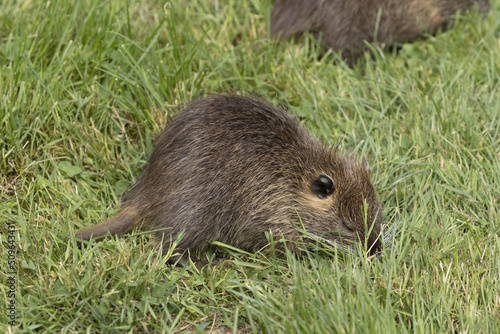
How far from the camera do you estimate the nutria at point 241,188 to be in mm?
3143

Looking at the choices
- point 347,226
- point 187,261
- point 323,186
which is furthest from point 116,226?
point 347,226

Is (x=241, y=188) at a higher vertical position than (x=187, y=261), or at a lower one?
higher

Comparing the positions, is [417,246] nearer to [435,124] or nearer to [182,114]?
[435,124]

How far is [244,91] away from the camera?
3.97 metres

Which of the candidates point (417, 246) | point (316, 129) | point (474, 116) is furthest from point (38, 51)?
point (474, 116)

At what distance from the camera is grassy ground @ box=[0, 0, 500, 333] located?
2.60 metres

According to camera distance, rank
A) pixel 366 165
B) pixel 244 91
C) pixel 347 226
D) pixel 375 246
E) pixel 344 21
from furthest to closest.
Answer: pixel 344 21, pixel 244 91, pixel 366 165, pixel 347 226, pixel 375 246

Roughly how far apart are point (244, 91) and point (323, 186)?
3.50 ft

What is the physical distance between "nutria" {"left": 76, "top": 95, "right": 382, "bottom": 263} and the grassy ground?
0.19 m

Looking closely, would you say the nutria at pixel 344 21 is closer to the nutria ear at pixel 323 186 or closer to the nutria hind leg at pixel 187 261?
the nutria ear at pixel 323 186

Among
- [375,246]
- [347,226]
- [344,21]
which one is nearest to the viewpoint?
[375,246]

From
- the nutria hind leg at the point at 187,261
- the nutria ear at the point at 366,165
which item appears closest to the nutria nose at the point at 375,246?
the nutria ear at the point at 366,165

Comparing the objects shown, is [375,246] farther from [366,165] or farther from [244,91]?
[244,91]

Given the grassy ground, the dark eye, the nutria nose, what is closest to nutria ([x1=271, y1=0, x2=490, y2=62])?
the grassy ground
